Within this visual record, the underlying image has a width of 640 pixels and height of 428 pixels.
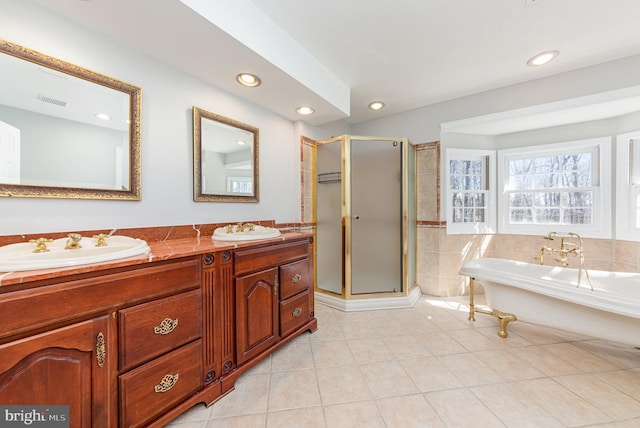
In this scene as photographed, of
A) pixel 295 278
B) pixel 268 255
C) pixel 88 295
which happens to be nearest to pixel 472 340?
pixel 295 278

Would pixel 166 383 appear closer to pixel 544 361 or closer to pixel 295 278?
pixel 295 278

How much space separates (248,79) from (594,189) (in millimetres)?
3722

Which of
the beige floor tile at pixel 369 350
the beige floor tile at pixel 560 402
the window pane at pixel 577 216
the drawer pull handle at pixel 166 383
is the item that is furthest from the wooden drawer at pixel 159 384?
the window pane at pixel 577 216

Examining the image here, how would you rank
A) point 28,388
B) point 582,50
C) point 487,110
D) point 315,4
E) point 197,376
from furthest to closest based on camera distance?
point 487,110 → point 582,50 → point 315,4 → point 197,376 → point 28,388

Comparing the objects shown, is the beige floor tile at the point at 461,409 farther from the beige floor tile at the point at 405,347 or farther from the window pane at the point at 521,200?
the window pane at the point at 521,200

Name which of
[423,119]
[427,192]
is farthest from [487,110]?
[427,192]

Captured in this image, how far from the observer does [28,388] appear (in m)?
0.82

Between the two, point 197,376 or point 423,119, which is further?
point 423,119

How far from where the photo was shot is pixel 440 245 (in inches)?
116

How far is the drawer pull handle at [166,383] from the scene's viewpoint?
115cm

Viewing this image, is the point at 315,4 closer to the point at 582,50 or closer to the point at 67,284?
the point at 67,284

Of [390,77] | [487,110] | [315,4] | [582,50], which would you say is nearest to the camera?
[315,4]

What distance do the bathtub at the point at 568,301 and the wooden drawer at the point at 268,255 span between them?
1587 mm

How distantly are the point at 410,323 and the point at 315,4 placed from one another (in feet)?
8.71
